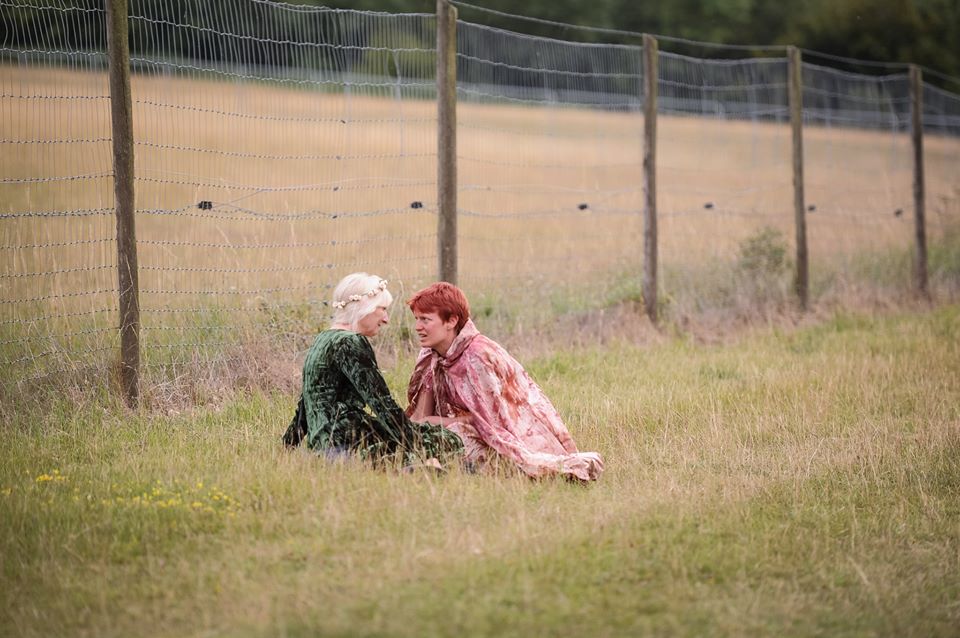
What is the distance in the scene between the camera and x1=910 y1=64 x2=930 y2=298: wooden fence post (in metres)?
13.5

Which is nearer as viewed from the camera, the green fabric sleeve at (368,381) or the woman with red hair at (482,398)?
the green fabric sleeve at (368,381)

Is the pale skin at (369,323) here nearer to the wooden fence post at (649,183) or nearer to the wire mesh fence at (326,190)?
the wire mesh fence at (326,190)

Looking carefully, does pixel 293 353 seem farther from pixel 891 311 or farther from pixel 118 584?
pixel 891 311

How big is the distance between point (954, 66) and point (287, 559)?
141 ft

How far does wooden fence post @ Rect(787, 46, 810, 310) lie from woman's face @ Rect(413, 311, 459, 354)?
6.97 meters

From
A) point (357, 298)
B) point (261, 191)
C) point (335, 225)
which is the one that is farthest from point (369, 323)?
point (335, 225)

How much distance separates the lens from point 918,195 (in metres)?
13.9

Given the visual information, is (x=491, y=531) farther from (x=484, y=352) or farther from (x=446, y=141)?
(x=446, y=141)

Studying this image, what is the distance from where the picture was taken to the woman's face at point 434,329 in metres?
5.90

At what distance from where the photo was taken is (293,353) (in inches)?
314

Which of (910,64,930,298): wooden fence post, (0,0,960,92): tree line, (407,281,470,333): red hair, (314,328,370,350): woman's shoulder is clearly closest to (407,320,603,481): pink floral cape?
(407,281,470,333): red hair

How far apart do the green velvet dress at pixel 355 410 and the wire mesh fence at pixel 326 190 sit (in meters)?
1.84

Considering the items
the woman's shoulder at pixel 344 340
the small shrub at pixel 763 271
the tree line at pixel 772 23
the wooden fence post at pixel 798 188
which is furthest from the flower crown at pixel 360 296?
the tree line at pixel 772 23

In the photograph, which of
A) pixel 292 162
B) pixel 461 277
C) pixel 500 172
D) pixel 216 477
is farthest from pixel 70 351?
pixel 500 172
